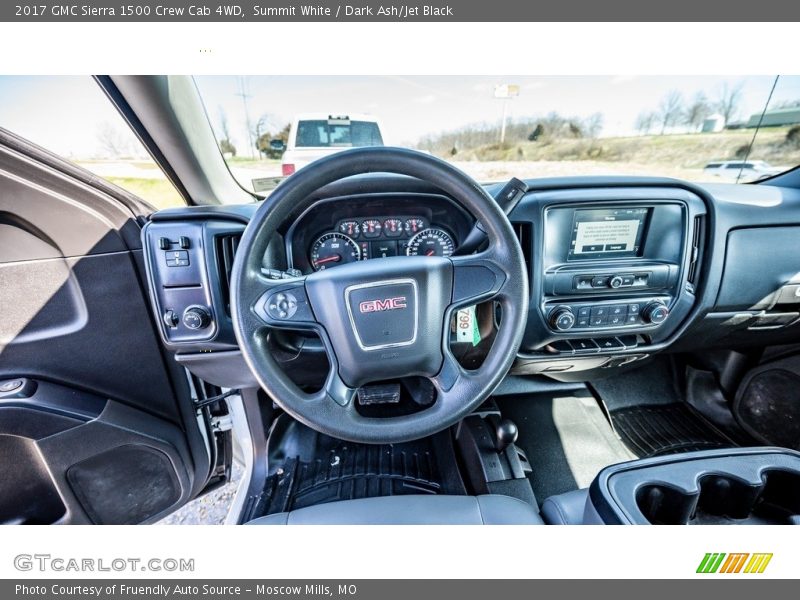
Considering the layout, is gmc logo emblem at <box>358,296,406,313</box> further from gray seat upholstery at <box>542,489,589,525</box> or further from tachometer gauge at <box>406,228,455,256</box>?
gray seat upholstery at <box>542,489,589,525</box>

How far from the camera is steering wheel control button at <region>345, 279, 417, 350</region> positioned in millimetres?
959

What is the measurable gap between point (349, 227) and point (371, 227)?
7 cm

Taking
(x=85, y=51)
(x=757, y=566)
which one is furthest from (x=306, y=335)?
(x=757, y=566)

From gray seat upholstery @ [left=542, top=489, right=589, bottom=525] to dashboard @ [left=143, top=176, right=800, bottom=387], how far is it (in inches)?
20.3

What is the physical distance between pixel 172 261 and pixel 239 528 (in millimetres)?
765

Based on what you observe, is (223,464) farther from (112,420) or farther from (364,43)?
(364,43)

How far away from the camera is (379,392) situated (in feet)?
4.91

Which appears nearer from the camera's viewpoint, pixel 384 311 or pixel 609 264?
pixel 384 311

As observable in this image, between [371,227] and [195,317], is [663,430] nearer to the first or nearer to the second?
[371,227]

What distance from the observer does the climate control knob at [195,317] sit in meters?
1.14

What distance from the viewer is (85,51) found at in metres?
0.91

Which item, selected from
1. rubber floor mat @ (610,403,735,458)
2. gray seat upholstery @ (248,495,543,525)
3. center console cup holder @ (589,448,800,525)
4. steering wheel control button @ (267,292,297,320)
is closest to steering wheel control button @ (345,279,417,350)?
steering wheel control button @ (267,292,297,320)

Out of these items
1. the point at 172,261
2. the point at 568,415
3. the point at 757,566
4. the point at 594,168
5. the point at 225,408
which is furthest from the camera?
the point at 568,415

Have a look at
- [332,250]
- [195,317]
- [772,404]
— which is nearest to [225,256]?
[195,317]
